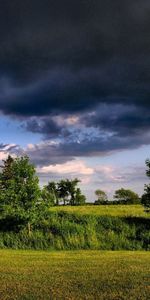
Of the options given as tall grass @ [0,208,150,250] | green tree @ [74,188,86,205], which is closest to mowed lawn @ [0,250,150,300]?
tall grass @ [0,208,150,250]

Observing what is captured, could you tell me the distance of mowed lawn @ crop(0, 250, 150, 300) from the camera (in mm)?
15484

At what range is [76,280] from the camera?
60.0 ft

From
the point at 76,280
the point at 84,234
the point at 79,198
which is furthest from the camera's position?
the point at 79,198

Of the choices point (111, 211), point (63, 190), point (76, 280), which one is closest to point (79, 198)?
point (63, 190)

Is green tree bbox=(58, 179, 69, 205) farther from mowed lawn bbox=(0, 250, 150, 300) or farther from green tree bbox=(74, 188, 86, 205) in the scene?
mowed lawn bbox=(0, 250, 150, 300)

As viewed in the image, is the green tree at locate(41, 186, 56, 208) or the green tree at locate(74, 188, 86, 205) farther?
the green tree at locate(74, 188, 86, 205)

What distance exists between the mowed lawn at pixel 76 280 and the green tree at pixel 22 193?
18.4 m

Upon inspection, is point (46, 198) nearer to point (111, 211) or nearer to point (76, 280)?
point (111, 211)

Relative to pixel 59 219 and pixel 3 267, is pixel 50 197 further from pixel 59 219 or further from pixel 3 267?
pixel 3 267

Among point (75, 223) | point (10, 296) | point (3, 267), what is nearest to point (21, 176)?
point (75, 223)

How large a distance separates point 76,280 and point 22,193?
85.3 feet

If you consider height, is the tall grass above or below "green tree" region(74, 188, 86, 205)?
below

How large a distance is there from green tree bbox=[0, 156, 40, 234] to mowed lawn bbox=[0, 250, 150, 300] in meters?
18.4

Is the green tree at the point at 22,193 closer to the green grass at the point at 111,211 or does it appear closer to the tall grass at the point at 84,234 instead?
the tall grass at the point at 84,234
